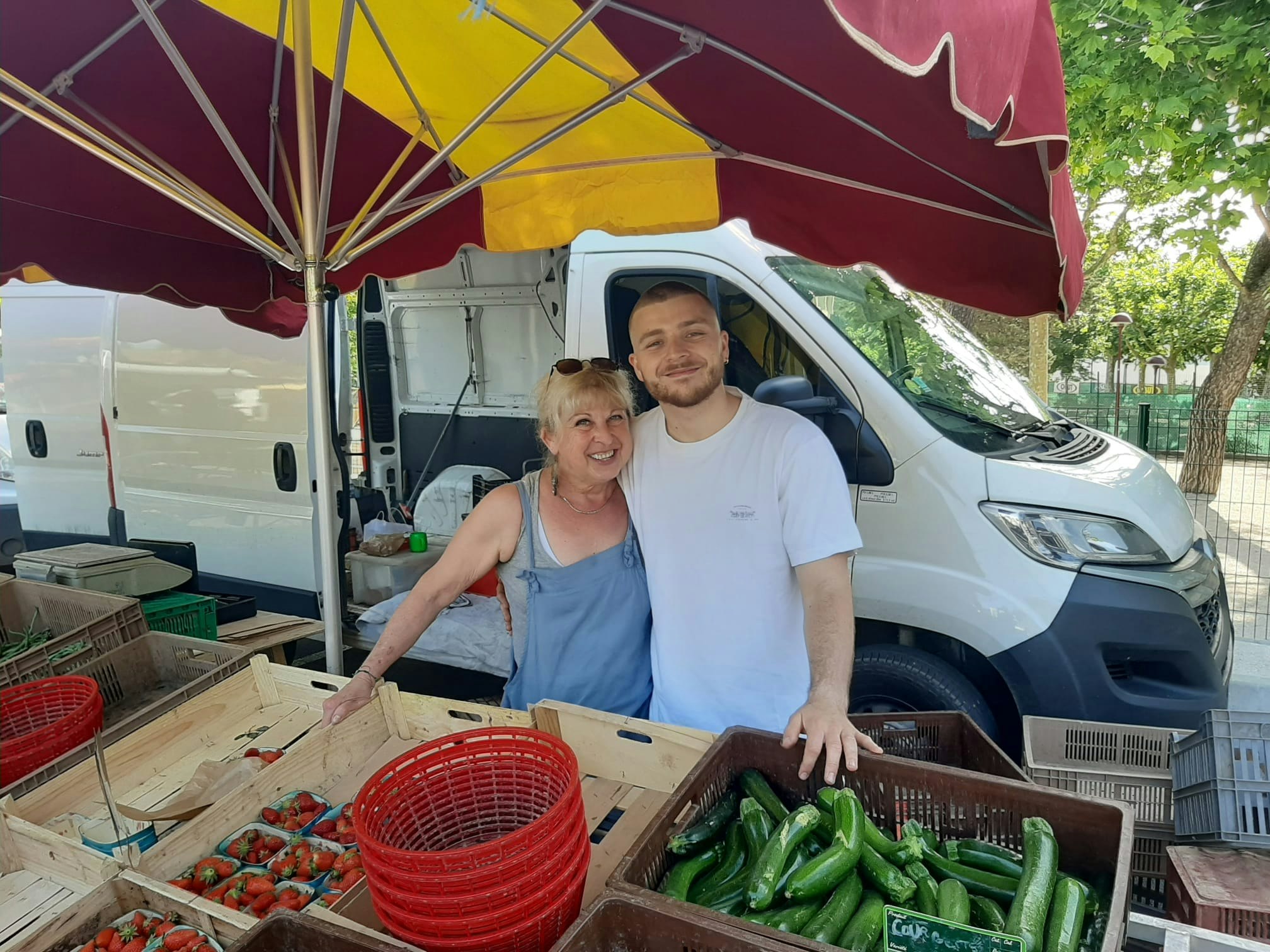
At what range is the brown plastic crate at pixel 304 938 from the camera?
1.25 meters

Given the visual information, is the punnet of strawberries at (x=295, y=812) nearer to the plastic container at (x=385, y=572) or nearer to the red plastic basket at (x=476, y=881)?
the red plastic basket at (x=476, y=881)

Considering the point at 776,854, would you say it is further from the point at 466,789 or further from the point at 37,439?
the point at 37,439

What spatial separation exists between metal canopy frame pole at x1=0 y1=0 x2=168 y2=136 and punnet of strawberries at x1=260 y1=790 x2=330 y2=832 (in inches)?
88.8

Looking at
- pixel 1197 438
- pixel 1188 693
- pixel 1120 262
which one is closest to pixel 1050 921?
pixel 1188 693

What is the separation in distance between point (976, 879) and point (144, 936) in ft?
5.16

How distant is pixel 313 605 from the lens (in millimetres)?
5203

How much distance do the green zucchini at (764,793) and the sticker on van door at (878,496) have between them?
2041mm

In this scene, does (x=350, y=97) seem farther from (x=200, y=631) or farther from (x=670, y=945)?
(x=670, y=945)

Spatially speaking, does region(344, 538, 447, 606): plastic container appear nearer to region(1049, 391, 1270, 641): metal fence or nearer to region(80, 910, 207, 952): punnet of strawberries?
region(80, 910, 207, 952): punnet of strawberries

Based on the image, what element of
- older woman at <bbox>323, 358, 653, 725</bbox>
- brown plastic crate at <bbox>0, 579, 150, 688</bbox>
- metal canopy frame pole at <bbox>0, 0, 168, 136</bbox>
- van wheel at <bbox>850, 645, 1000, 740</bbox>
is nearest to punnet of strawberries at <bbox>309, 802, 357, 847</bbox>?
older woman at <bbox>323, 358, 653, 725</bbox>

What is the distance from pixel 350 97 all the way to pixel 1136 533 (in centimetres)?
368

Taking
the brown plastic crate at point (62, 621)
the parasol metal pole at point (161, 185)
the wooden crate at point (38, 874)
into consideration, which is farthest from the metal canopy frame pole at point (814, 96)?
the brown plastic crate at point (62, 621)

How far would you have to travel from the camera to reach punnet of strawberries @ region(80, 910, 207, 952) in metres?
1.49

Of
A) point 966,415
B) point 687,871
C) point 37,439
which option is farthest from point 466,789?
point 37,439
